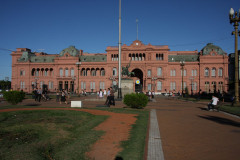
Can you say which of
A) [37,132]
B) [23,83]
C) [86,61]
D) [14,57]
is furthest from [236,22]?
[14,57]

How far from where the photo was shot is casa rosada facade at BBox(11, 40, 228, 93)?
202ft

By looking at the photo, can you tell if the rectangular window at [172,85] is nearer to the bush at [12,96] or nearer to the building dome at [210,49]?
the building dome at [210,49]

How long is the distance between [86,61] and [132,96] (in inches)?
2054

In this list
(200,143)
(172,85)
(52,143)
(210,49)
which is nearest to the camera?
(52,143)

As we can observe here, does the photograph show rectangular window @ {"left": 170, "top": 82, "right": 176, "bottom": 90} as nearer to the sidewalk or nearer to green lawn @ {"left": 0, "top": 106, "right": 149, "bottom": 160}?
the sidewalk

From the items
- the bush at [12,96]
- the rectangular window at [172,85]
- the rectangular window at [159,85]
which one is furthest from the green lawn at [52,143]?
the rectangular window at [172,85]

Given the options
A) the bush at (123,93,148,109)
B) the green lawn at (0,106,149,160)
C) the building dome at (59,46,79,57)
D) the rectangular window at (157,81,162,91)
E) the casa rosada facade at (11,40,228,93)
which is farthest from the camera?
the building dome at (59,46,79,57)

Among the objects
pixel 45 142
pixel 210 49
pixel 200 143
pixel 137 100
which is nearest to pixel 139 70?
pixel 210 49

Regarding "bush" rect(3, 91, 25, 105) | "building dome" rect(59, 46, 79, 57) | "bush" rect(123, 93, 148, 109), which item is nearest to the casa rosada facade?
"building dome" rect(59, 46, 79, 57)

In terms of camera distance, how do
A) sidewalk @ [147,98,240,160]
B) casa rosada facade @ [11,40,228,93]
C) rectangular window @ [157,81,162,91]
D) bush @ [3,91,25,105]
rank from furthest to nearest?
rectangular window @ [157,81,162,91] < casa rosada facade @ [11,40,228,93] < bush @ [3,91,25,105] < sidewalk @ [147,98,240,160]

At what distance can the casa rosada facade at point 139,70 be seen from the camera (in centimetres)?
6147

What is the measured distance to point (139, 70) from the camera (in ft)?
219

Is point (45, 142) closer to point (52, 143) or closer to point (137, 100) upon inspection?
point (52, 143)

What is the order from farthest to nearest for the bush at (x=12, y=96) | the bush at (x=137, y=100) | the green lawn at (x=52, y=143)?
1. the bush at (x=12, y=96)
2. the bush at (x=137, y=100)
3. the green lawn at (x=52, y=143)
